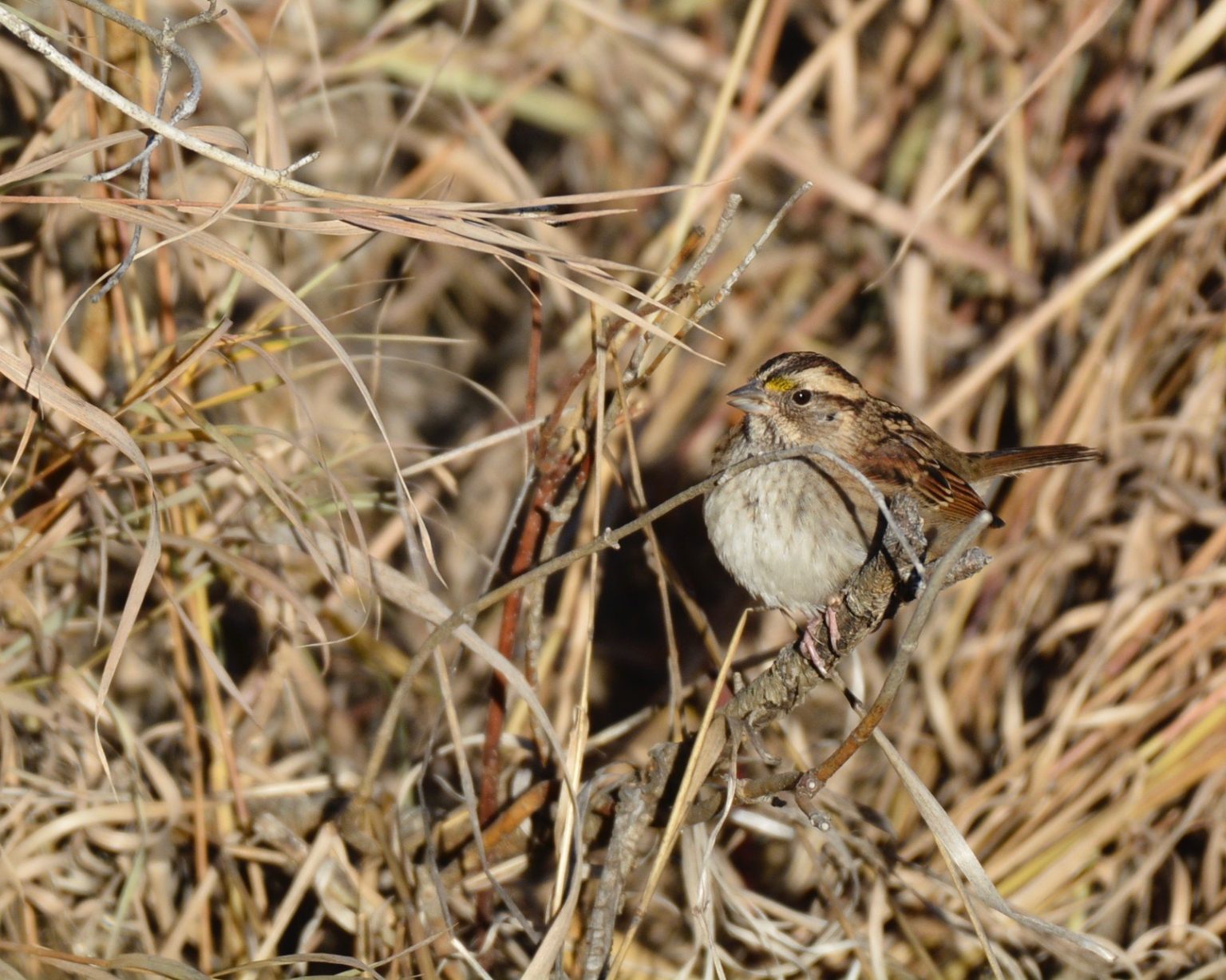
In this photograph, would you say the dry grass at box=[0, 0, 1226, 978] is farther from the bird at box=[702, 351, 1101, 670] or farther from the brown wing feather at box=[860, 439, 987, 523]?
the brown wing feather at box=[860, 439, 987, 523]

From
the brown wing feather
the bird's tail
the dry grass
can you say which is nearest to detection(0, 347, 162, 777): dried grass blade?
the dry grass

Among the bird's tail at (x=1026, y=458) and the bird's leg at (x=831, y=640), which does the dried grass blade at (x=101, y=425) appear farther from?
the bird's tail at (x=1026, y=458)

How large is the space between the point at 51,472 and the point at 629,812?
1.26 meters

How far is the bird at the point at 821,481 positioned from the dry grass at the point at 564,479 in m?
0.19

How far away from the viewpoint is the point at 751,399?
294cm

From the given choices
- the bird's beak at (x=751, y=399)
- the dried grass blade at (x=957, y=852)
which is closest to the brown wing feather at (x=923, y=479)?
the bird's beak at (x=751, y=399)

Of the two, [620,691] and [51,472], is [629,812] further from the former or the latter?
[620,691]

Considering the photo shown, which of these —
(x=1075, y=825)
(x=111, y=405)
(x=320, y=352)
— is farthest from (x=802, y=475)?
(x=320, y=352)

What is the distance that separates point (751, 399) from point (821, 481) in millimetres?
297

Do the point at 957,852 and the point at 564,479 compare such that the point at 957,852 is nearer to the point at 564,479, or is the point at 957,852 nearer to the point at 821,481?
the point at 821,481

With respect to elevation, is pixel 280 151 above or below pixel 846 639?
above

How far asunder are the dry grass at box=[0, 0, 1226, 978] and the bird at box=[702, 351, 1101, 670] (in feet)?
0.61

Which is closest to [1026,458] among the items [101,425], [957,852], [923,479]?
[923,479]

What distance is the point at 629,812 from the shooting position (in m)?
2.41
